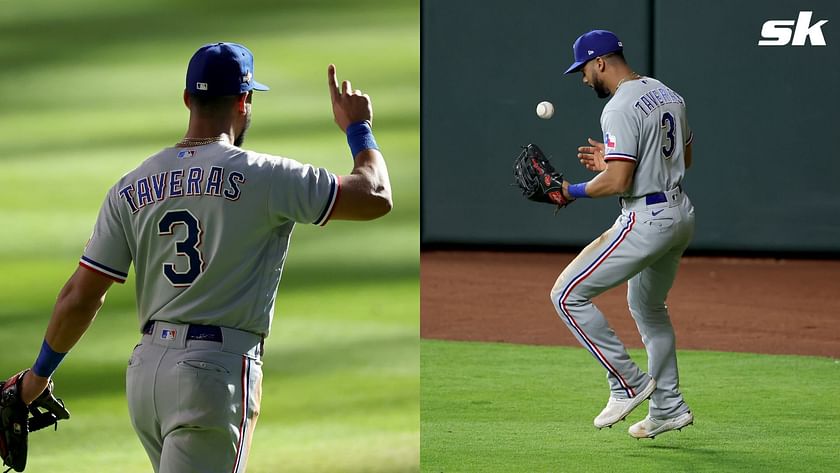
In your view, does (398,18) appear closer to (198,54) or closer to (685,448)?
(198,54)

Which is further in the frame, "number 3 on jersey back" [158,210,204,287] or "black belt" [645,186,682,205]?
"black belt" [645,186,682,205]

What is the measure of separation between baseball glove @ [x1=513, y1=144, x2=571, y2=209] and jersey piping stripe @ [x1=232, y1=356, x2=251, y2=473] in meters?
2.91

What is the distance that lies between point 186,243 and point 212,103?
11.4 inches

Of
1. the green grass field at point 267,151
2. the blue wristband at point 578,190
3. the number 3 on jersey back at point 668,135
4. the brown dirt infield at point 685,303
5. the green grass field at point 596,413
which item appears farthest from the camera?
the brown dirt infield at point 685,303

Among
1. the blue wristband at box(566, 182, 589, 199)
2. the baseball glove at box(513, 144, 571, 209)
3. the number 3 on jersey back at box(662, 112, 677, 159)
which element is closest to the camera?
the number 3 on jersey back at box(662, 112, 677, 159)

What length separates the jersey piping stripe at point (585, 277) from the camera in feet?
14.7

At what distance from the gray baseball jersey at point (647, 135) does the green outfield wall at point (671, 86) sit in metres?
5.40

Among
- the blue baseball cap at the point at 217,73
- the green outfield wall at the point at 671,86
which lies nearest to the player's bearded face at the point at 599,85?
the blue baseball cap at the point at 217,73

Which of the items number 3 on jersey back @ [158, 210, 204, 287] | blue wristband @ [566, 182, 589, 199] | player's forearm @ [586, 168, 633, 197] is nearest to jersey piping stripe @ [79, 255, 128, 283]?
number 3 on jersey back @ [158, 210, 204, 287]

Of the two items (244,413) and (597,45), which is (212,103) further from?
(597,45)

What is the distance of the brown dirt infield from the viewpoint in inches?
285

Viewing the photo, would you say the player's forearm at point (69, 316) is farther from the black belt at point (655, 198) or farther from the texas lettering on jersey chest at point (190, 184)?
the black belt at point (655, 198)

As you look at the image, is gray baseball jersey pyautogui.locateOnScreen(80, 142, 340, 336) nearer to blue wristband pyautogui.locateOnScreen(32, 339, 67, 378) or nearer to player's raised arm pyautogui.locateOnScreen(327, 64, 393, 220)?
player's raised arm pyautogui.locateOnScreen(327, 64, 393, 220)

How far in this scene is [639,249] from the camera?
4484 millimetres
